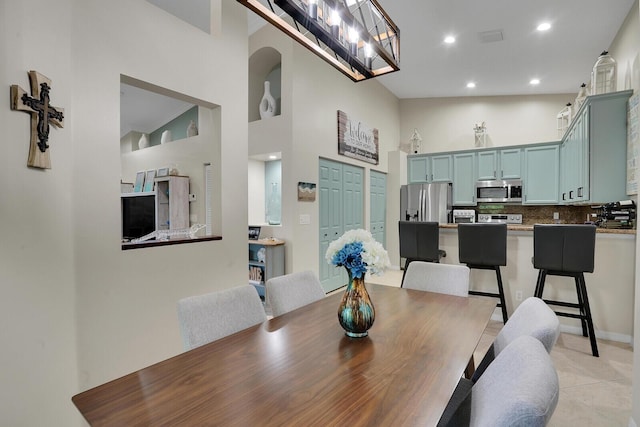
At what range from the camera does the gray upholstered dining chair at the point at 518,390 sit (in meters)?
0.65

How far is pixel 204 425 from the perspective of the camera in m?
0.77

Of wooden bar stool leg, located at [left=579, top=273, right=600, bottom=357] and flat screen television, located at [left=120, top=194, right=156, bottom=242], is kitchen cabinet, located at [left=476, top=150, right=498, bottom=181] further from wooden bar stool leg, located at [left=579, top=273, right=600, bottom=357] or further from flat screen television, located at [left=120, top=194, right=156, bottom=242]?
flat screen television, located at [left=120, top=194, right=156, bottom=242]

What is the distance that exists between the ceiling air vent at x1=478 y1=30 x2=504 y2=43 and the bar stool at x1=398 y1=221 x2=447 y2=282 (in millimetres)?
2632

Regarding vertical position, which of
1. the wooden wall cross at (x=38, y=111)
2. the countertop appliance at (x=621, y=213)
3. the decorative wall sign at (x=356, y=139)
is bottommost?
the countertop appliance at (x=621, y=213)

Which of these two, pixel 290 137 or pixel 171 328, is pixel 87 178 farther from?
pixel 290 137

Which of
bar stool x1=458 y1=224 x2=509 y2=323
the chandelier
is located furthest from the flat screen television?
bar stool x1=458 y1=224 x2=509 y2=323

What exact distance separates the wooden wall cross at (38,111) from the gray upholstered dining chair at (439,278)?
2.26 metres

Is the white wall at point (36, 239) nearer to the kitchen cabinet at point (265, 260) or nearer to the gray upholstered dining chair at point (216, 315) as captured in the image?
the gray upholstered dining chair at point (216, 315)

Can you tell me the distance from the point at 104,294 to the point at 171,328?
576 mm

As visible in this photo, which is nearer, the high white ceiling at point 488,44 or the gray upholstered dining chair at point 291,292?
the gray upholstered dining chair at point 291,292

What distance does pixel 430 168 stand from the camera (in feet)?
20.8

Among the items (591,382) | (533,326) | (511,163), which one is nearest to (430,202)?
(511,163)

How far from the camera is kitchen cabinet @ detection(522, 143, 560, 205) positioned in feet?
17.4

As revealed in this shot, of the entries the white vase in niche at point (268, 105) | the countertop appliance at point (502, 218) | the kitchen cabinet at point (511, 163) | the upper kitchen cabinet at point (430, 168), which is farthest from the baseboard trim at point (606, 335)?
the white vase in niche at point (268, 105)
